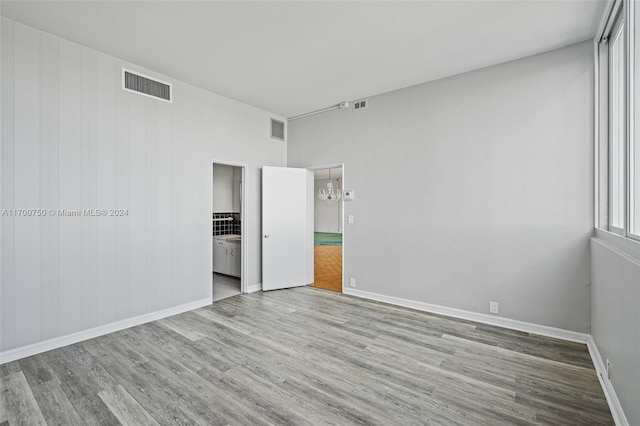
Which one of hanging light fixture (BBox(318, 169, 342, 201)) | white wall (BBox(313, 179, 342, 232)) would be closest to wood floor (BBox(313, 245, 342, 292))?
hanging light fixture (BBox(318, 169, 342, 201))

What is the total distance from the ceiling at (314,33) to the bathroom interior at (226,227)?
2787 millimetres

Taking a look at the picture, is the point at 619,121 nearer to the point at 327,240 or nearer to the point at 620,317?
the point at 620,317

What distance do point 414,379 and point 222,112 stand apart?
4186 mm

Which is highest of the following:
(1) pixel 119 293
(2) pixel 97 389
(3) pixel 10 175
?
(3) pixel 10 175

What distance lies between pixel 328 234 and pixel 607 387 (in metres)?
11.5

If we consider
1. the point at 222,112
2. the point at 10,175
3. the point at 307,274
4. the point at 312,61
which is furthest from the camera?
the point at 307,274

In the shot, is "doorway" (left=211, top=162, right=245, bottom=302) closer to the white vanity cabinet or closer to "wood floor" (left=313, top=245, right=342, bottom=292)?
the white vanity cabinet

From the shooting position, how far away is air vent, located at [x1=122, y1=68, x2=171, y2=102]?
3393mm

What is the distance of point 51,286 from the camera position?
285 cm

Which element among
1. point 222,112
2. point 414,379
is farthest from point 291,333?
point 222,112

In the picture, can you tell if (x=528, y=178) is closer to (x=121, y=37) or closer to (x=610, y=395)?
(x=610, y=395)

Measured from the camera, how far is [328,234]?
532 inches

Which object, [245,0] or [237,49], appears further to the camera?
[237,49]

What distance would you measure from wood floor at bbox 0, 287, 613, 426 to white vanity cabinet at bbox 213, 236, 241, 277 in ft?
6.88
